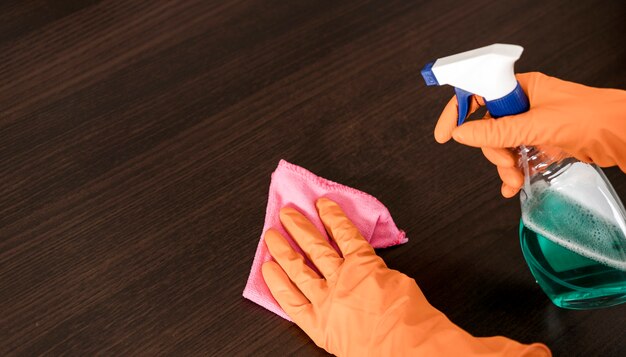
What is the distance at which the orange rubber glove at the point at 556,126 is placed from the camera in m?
0.69

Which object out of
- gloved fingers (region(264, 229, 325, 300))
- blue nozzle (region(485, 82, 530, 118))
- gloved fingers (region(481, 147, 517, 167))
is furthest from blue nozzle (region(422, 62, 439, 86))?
gloved fingers (region(264, 229, 325, 300))

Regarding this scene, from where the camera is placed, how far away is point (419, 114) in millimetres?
917

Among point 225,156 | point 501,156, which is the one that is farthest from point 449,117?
point 225,156

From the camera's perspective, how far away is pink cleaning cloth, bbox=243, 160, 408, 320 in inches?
32.5

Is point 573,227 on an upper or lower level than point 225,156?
lower

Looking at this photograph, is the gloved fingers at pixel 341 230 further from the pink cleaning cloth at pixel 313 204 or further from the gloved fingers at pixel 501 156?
the gloved fingers at pixel 501 156

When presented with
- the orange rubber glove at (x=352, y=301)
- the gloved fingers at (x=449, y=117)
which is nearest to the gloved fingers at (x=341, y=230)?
the orange rubber glove at (x=352, y=301)

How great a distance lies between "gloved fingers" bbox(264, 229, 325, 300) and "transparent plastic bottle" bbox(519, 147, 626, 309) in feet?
0.82

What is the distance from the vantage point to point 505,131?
2.23 feet

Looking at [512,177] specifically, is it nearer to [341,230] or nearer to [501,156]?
[501,156]

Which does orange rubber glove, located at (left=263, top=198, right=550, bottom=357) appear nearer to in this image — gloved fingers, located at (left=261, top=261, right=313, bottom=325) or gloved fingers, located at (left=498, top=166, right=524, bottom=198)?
gloved fingers, located at (left=261, top=261, right=313, bottom=325)

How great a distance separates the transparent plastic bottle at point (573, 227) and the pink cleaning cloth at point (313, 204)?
161mm

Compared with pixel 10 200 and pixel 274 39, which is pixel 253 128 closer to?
pixel 274 39

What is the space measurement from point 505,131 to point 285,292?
30 cm
